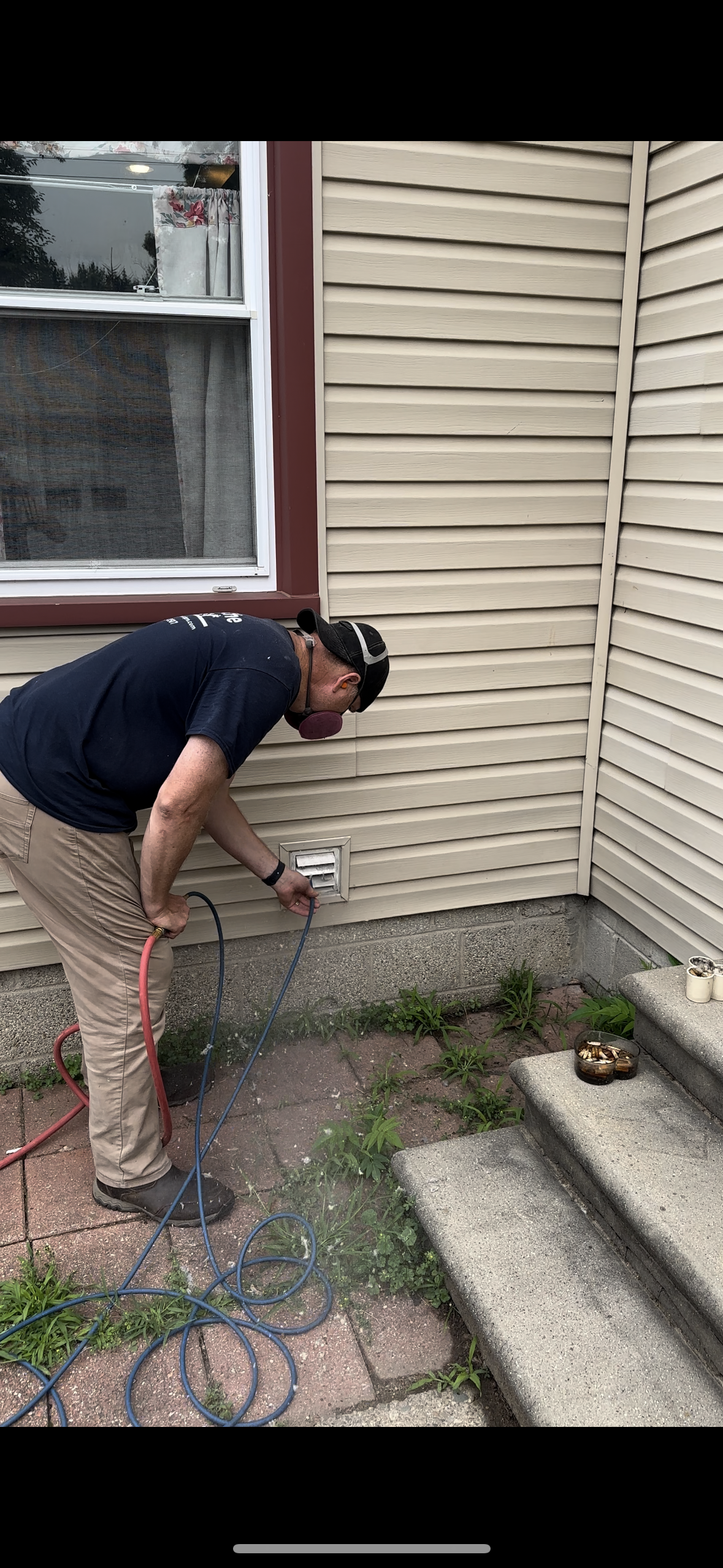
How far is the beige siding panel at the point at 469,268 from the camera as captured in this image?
2.89 metres

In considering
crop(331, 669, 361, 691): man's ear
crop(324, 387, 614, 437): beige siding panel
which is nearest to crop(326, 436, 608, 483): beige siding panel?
crop(324, 387, 614, 437): beige siding panel

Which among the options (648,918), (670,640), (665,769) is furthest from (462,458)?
(648,918)

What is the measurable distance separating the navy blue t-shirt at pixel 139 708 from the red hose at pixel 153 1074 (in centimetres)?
36

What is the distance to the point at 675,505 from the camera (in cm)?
313

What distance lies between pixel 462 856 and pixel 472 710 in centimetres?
57

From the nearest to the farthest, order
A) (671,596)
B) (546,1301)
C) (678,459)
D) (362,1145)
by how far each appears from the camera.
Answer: (546,1301), (362,1145), (678,459), (671,596)

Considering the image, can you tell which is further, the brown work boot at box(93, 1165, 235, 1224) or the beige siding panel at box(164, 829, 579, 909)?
the beige siding panel at box(164, 829, 579, 909)

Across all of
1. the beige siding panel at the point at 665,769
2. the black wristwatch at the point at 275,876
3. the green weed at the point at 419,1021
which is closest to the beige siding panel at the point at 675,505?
the beige siding panel at the point at 665,769

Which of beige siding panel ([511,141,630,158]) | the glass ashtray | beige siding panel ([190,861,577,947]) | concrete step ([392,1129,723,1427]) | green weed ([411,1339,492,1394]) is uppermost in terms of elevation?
beige siding panel ([511,141,630,158])

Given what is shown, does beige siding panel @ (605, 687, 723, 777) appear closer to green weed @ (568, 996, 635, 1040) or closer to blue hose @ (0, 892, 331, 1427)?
green weed @ (568, 996, 635, 1040)

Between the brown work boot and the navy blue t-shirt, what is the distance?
1028mm

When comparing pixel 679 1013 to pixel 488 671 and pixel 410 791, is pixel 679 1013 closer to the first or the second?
pixel 410 791

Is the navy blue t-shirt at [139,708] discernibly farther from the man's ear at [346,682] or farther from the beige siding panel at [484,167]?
the beige siding panel at [484,167]

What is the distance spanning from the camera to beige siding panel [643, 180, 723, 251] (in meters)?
2.83
